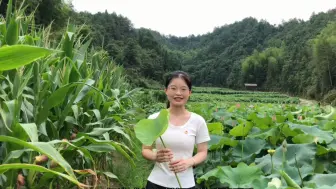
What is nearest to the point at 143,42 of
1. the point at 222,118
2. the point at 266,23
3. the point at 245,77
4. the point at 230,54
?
the point at 245,77

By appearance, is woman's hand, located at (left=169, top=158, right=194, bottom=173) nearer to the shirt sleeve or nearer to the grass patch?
the shirt sleeve

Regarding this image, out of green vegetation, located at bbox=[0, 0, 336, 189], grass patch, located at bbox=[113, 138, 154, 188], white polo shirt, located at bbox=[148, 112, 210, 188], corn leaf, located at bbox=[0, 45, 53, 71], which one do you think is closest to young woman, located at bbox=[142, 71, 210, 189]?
white polo shirt, located at bbox=[148, 112, 210, 188]

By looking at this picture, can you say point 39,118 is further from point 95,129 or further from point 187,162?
point 187,162

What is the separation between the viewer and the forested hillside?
34.6m

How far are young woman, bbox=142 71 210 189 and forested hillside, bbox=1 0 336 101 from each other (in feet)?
7.74

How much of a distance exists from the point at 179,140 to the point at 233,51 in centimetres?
8495

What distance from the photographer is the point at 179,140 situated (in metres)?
1.81

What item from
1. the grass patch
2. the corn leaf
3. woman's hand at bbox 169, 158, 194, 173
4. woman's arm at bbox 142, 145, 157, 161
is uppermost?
the corn leaf

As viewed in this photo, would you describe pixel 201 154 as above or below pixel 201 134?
below

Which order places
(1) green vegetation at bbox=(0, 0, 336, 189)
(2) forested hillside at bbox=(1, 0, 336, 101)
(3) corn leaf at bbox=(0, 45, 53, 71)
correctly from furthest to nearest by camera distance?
(2) forested hillside at bbox=(1, 0, 336, 101), (1) green vegetation at bbox=(0, 0, 336, 189), (3) corn leaf at bbox=(0, 45, 53, 71)

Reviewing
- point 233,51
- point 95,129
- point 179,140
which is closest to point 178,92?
point 179,140

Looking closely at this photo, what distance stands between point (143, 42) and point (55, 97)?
173ft

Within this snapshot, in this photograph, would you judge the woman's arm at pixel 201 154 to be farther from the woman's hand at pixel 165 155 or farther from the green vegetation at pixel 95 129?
the woman's hand at pixel 165 155

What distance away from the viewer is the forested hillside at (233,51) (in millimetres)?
34594
